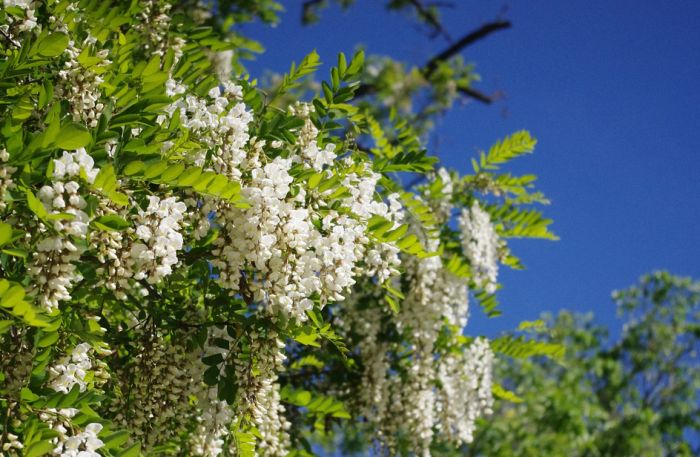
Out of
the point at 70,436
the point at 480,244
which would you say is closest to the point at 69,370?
the point at 70,436

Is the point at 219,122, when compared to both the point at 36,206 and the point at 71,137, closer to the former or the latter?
the point at 71,137

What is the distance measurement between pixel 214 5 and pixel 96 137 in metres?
4.09

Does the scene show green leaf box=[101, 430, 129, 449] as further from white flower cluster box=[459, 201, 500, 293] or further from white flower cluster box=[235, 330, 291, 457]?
white flower cluster box=[459, 201, 500, 293]

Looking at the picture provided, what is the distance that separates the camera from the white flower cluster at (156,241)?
235 centimetres

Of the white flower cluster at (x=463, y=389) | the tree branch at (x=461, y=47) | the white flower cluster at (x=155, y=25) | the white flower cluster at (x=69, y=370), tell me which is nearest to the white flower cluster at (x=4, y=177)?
the white flower cluster at (x=69, y=370)

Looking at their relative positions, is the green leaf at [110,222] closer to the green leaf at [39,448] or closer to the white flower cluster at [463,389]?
the green leaf at [39,448]

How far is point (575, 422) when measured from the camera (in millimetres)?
11172

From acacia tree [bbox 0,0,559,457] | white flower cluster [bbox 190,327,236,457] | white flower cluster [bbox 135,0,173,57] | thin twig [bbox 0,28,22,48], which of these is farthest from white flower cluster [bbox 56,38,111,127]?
white flower cluster [bbox 135,0,173,57]

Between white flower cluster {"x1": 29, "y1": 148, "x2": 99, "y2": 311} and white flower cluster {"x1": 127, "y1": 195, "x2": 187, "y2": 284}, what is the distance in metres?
0.24

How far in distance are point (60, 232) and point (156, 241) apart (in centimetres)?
36

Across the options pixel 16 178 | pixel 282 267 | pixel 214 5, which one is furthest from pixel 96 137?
pixel 214 5

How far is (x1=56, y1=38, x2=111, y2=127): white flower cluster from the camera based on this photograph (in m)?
2.53

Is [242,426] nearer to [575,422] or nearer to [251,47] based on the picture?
[251,47]

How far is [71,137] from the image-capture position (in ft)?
6.95
